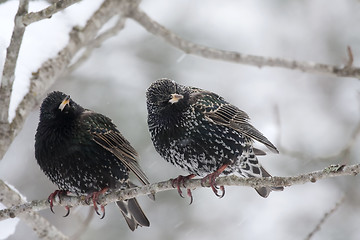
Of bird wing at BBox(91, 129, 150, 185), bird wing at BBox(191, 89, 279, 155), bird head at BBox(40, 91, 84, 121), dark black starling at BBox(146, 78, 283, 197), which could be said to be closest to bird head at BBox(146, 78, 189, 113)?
dark black starling at BBox(146, 78, 283, 197)

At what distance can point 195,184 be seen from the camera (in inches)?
157

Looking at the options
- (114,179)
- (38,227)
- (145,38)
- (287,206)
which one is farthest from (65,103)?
(145,38)

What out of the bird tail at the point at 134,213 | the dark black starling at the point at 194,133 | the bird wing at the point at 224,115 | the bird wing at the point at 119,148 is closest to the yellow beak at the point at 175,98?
the dark black starling at the point at 194,133

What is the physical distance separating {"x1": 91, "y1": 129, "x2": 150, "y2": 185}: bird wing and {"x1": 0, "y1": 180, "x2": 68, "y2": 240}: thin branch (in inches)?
32.8

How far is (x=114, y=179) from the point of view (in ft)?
14.8

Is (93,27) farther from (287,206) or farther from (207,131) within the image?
(287,206)

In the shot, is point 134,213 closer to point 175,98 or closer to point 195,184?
point 195,184

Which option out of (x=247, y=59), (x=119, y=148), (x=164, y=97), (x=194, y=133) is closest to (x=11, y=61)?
(x=119, y=148)

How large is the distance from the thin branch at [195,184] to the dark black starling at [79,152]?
17cm

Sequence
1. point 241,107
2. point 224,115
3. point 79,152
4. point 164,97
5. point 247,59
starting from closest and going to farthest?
1. point 79,152
2. point 164,97
3. point 224,115
4. point 247,59
5. point 241,107

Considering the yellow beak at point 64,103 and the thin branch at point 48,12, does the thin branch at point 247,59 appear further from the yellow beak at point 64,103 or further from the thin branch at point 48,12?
the thin branch at point 48,12

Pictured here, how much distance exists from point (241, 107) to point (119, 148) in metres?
4.96

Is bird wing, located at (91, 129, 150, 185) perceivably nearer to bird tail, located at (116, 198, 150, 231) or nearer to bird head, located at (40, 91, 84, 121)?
→ bird head, located at (40, 91, 84, 121)

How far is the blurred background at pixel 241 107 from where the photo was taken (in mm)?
8164
